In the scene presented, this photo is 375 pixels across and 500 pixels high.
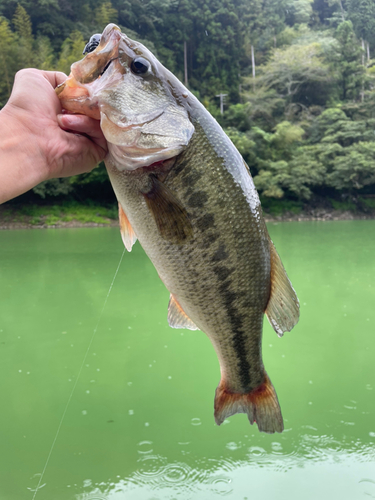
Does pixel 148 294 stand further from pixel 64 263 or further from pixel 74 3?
pixel 74 3

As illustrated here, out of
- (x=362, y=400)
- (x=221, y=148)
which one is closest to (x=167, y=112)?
(x=221, y=148)

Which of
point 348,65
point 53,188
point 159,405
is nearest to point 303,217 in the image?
point 53,188

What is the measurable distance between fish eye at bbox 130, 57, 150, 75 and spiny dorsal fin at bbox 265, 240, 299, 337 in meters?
0.66

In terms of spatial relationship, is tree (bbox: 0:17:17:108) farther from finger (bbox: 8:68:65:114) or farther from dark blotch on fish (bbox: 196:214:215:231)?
dark blotch on fish (bbox: 196:214:215:231)

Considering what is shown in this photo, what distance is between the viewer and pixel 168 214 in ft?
3.58

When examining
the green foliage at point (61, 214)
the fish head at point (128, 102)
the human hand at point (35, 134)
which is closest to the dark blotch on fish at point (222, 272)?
the fish head at point (128, 102)

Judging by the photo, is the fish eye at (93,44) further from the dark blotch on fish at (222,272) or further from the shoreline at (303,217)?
the shoreline at (303,217)

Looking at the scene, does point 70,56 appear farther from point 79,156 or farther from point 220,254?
point 220,254

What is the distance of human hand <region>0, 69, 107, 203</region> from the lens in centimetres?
119

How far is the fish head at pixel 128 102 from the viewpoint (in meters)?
1.09

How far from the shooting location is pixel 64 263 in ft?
25.6

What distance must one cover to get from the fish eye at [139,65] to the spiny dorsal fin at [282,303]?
2.17 feet

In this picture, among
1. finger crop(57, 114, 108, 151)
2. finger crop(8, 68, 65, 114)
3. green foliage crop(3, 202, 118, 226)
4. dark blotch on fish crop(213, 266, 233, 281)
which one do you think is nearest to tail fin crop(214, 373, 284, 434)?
dark blotch on fish crop(213, 266, 233, 281)

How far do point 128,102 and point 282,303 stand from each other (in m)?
0.72
